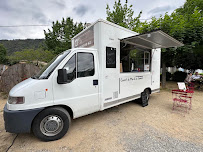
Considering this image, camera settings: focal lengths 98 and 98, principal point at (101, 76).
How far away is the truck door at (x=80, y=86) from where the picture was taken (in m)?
2.45

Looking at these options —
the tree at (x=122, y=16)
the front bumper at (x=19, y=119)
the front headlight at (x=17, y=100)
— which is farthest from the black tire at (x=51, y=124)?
the tree at (x=122, y=16)

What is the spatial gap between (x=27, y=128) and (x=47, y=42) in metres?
17.3

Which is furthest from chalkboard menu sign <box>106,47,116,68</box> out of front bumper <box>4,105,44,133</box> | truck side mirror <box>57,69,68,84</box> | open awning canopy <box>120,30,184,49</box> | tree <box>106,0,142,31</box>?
tree <box>106,0,142,31</box>

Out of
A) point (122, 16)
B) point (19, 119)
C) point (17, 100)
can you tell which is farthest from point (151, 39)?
point (122, 16)

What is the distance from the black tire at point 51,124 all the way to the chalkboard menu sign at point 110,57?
74.5 inches

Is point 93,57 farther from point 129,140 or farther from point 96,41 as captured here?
point 129,140

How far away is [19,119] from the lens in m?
2.05

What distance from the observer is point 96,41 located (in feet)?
9.87

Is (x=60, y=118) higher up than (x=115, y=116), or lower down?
higher up

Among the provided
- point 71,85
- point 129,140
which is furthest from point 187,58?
point 71,85

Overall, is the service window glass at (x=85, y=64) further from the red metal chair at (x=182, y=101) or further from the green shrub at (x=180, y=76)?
the green shrub at (x=180, y=76)

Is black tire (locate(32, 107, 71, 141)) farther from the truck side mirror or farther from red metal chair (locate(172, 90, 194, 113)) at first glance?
red metal chair (locate(172, 90, 194, 113))

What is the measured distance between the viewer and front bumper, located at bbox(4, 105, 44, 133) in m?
2.03

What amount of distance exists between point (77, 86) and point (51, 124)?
1074 mm
